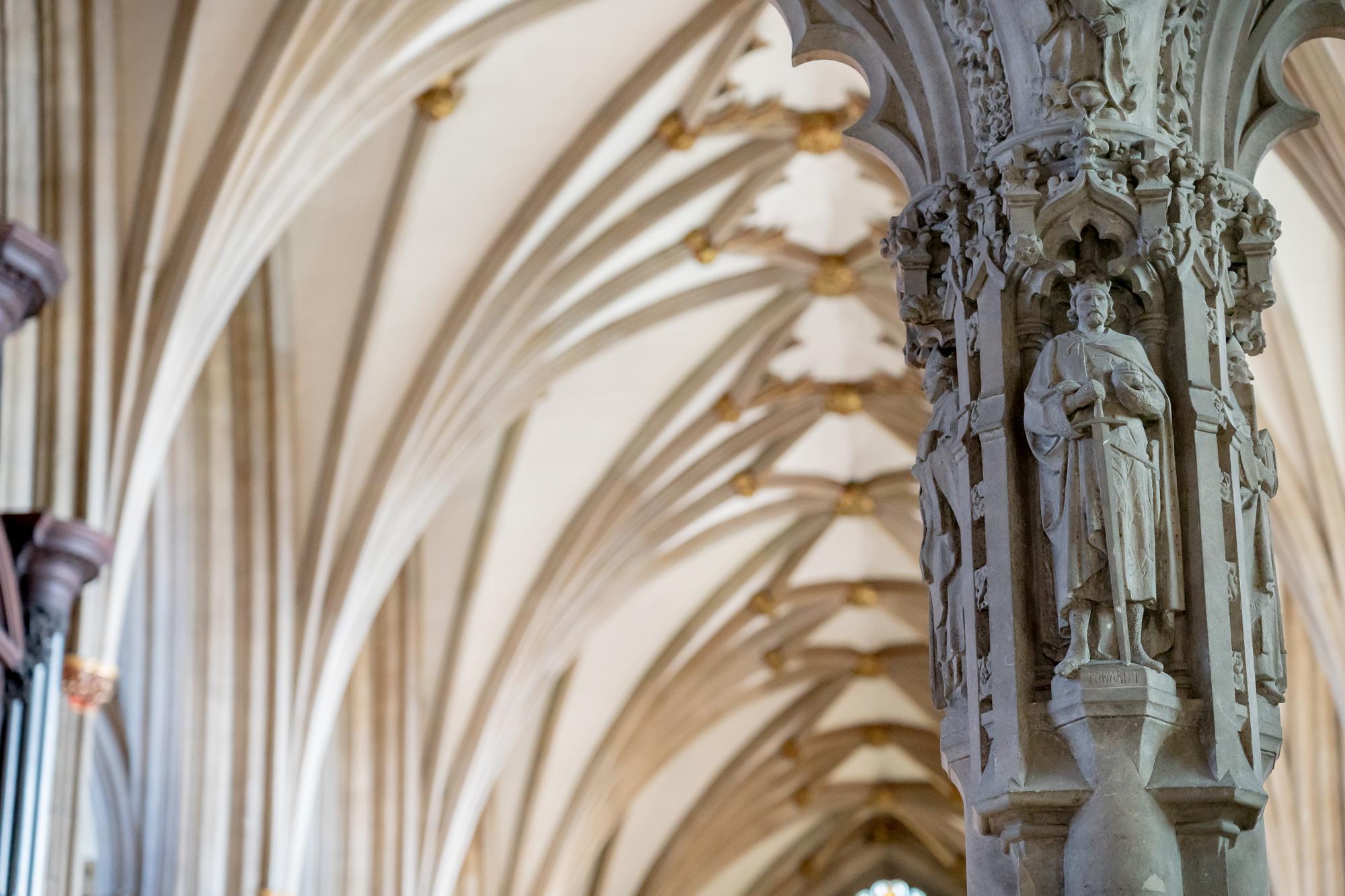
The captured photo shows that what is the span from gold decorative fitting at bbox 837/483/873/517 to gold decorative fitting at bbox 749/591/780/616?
1.83 metres

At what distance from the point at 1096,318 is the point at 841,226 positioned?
40.3 feet

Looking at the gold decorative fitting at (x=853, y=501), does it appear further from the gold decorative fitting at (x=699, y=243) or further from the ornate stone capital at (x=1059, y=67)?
the ornate stone capital at (x=1059, y=67)

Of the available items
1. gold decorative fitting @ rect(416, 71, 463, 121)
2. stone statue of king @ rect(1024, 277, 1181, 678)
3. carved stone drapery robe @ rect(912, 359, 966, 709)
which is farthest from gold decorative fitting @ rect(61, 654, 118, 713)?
stone statue of king @ rect(1024, 277, 1181, 678)

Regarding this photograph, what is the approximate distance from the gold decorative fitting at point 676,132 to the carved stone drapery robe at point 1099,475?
10261 millimetres

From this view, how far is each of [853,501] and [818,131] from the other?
681 centimetres

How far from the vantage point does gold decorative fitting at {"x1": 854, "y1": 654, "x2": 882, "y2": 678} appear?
26.6 m

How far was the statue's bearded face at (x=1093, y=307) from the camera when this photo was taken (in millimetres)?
5594

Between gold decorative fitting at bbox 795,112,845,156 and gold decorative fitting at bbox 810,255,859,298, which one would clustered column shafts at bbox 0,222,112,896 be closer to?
gold decorative fitting at bbox 795,112,845,156

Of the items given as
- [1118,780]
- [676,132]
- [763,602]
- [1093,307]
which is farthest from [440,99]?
[763,602]

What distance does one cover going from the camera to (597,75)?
1509 centimetres

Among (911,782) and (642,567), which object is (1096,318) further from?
(911,782)

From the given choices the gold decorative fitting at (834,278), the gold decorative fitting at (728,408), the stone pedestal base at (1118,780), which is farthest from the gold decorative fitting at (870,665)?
the stone pedestal base at (1118,780)

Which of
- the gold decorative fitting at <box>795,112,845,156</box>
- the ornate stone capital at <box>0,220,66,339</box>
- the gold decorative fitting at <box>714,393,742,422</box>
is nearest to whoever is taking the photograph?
the ornate stone capital at <box>0,220,66,339</box>

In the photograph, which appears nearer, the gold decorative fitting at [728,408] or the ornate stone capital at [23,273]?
the ornate stone capital at [23,273]
